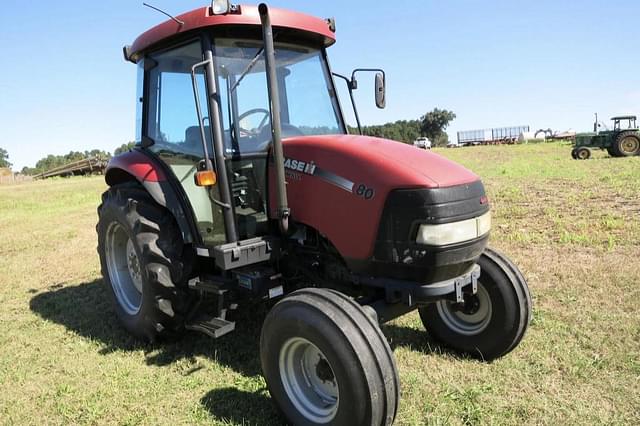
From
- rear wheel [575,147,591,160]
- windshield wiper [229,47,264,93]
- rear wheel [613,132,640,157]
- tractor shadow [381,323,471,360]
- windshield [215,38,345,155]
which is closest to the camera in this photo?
windshield wiper [229,47,264,93]

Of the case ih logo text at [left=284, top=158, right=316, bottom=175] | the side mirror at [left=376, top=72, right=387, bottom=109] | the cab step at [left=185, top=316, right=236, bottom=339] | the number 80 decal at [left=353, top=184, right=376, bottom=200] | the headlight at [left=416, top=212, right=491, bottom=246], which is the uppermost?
the side mirror at [left=376, top=72, right=387, bottom=109]

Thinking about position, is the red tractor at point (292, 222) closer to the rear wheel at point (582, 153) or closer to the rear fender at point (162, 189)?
the rear fender at point (162, 189)

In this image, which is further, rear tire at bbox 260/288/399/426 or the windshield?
the windshield

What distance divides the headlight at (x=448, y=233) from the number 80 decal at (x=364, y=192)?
1.09 feet

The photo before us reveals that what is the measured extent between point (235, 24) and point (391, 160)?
1.40m

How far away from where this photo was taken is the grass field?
2.91 m

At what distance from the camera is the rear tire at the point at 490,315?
3.33 meters

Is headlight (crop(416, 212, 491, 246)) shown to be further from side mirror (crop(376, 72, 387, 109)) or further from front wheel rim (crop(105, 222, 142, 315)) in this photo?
front wheel rim (crop(105, 222, 142, 315))

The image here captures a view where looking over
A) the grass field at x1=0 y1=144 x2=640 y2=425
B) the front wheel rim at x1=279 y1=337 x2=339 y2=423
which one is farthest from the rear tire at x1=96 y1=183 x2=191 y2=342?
the front wheel rim at x1=279 y1=337 x2=339 y2=423

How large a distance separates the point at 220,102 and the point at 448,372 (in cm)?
239

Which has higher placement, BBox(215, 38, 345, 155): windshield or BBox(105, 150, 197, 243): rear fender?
BBox(215, 38, 345, 155): windshield

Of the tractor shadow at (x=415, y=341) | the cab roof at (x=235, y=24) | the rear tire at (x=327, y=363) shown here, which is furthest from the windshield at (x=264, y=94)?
the tractor shadow at (x=415, y=341)

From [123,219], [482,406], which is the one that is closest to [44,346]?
[123,219]

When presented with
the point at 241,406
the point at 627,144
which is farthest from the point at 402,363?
the point at 627,144
